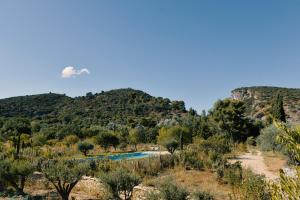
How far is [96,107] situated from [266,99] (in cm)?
4279

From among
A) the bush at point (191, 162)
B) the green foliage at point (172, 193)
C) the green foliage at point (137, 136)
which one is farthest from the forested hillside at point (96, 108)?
the green foliage at point (172, 193)

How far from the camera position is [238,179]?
13.5m

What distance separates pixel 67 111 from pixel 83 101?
9757mm

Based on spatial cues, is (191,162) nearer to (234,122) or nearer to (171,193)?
(171,193)

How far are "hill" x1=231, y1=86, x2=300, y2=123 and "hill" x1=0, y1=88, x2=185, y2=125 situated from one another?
61.3 ft

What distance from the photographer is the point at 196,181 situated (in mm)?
14906

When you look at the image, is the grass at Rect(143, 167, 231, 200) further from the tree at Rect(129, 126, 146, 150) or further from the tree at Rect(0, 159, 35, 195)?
the tree at Rect(129, 126, 146, 150)

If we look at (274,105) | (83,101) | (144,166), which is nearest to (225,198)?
(144,166)

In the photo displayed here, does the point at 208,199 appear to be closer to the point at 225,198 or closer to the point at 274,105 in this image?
the point at 225,198

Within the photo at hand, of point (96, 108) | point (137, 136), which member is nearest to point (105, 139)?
point (137, 136)

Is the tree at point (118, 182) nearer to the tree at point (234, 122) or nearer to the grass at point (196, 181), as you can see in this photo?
the grass at point (196, 181)

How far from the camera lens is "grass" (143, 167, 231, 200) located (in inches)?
491

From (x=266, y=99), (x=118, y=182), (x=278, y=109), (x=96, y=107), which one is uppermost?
(x=266, y=99)

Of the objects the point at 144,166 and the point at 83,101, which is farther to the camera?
the point at 83,101
